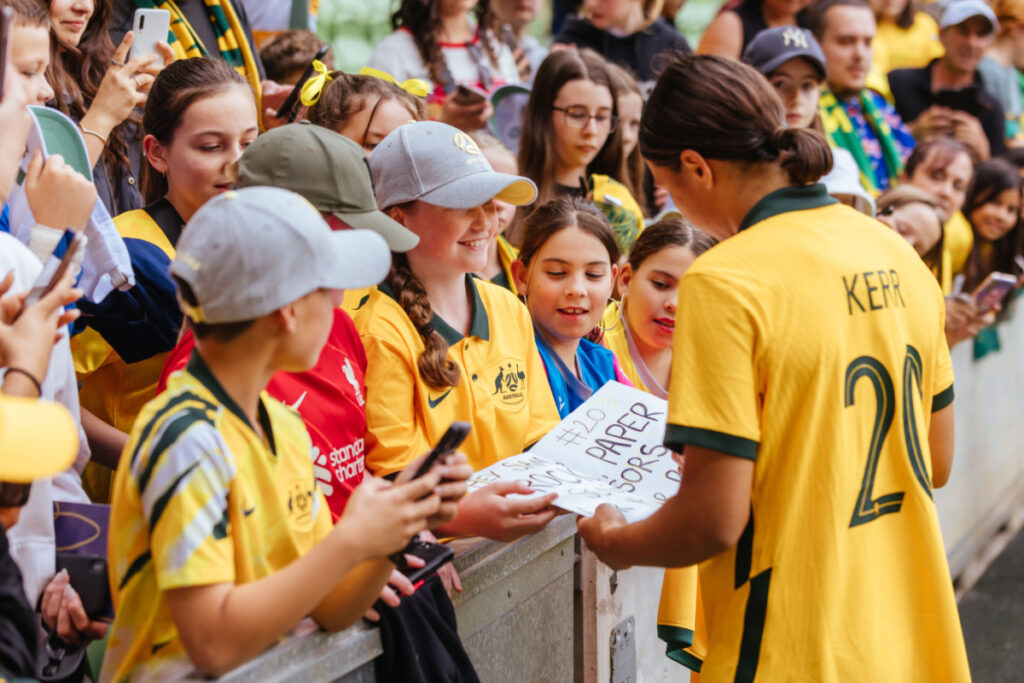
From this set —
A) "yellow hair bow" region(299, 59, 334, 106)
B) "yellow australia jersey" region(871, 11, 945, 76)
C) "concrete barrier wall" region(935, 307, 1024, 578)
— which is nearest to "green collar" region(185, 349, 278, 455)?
"yellow hair bow" region(299, 59, 334, 106)

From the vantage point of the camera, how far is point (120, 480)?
1.81 m

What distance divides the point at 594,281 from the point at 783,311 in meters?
1.43

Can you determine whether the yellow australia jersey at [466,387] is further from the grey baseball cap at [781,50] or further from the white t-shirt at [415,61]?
the grey baseball cap at [781,50]

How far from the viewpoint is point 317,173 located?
2.46 metres

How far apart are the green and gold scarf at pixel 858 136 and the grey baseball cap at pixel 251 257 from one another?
5426 mm

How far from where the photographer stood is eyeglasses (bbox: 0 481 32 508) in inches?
76.0

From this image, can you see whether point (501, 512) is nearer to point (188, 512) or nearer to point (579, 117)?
point (188, 512)

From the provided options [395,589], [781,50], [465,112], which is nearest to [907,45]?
[781,50]

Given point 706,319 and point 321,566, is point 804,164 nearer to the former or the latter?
point 706,319

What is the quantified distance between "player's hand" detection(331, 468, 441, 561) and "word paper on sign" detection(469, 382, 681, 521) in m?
0.59

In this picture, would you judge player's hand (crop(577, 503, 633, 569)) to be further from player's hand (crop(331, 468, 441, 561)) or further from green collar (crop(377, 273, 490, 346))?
green collar (crop(377, 273, 490, 346))

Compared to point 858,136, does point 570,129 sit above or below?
above

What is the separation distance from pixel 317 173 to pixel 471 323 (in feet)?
2.04

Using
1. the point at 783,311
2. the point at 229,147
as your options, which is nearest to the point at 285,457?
the point at 783,311
